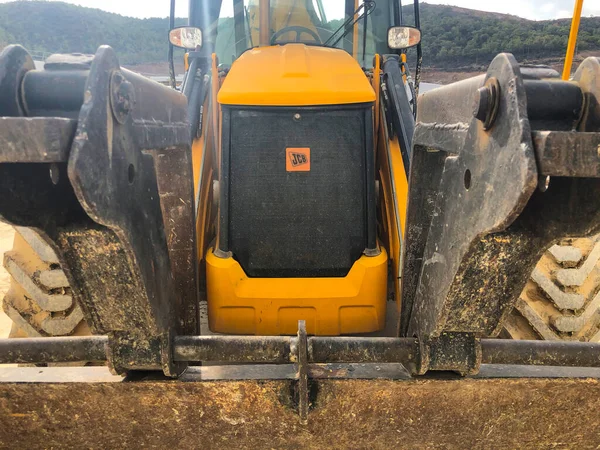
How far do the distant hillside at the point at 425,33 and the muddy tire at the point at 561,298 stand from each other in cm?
1304

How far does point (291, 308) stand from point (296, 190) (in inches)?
21.6

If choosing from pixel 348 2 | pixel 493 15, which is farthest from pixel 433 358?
pixel 493 15

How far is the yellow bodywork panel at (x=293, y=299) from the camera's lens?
230 cm

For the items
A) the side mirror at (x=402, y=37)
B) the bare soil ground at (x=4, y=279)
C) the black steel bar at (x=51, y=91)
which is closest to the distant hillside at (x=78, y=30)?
the bare soil ground at (x=4, y=279)

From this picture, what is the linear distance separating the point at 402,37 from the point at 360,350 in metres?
2.06

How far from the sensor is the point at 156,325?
5.09ft

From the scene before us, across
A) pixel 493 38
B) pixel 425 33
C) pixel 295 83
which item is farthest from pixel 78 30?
pixel 295 83

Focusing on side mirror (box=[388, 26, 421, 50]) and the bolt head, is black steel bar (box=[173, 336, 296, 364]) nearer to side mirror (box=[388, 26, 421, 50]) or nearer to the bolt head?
the bolt head

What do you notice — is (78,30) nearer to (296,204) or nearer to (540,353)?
(296,204)

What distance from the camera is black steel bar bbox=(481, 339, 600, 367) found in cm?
163

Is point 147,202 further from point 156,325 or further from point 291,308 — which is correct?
point 291,308

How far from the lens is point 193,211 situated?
1909 millimetres

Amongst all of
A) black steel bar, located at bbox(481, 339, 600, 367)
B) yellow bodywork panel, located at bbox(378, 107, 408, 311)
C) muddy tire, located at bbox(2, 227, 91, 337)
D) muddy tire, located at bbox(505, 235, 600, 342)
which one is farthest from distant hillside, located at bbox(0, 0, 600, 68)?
black steel bar, located at bbox(481, 339, 600, 367)

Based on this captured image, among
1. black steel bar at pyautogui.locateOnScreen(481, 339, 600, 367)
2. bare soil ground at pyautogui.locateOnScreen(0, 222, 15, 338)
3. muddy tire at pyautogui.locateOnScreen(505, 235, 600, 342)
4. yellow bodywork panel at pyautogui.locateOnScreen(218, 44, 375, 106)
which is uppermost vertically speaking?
yellow bodywork panel at pyautogui.locateOnScreen(218, 44, 375, 106)
